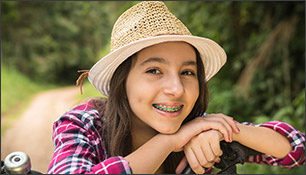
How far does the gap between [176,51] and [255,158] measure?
2.80 ft

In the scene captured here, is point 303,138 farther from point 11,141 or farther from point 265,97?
point 11,141

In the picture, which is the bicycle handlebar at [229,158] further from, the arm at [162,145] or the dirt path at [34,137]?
the dirt path at [34,137]

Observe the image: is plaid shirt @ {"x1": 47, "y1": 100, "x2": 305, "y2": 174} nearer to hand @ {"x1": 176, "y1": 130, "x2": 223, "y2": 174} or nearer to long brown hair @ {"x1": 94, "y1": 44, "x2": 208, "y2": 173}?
long brown hair @ {"x1": 94, "y1": 44, "x2": 208, "y2": 173}

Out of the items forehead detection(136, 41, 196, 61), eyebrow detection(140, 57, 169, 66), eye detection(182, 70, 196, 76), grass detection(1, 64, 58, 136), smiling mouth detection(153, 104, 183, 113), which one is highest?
forehead detection(136, 41, 196, 61)

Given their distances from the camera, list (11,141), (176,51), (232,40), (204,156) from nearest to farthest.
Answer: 1. (204,156)
2. (176,51)
3. (232,40)
4. (11,141)

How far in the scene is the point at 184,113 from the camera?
4.68 feet

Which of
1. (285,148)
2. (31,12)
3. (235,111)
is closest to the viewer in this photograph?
(285,148)

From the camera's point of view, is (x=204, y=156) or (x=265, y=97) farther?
(x=265, y=97)

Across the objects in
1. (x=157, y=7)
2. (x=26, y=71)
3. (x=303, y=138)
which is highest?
(x=157, y=7)

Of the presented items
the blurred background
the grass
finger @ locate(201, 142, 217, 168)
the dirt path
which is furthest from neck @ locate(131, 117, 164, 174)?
the grass

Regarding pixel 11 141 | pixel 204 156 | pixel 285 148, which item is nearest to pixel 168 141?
pixel 204 156

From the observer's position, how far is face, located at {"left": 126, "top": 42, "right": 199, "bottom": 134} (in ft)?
4.43

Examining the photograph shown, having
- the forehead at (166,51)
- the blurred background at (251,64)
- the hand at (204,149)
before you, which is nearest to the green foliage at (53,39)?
the blurred background at (251,64)

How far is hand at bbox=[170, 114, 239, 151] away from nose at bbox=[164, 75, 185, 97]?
0.17 metres
